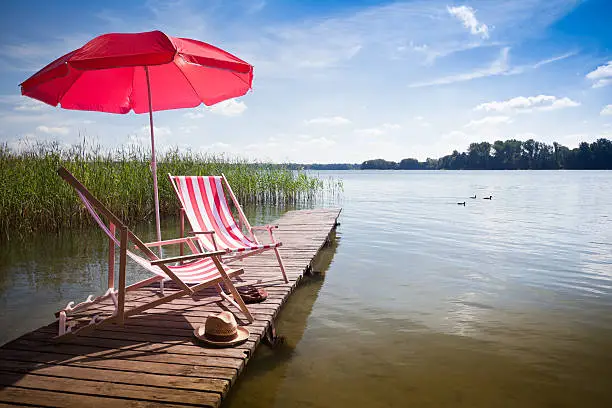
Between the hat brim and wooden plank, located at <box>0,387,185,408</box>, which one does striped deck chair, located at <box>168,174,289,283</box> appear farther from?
wooden plank, located at <box>0,387,185,408</box>

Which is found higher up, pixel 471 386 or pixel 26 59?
pixel 26 59

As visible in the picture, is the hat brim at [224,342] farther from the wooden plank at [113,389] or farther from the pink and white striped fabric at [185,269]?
the wooden plank at [113,389]

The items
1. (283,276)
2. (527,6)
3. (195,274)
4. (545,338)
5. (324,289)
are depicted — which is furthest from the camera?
(527,6)

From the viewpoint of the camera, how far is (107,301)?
139 inches

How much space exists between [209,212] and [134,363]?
213 cm

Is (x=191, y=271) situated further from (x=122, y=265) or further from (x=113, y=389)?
(x=113, y=389)

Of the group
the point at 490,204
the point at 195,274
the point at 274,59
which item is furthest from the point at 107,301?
the point at 490,204

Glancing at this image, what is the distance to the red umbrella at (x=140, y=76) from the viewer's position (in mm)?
2699

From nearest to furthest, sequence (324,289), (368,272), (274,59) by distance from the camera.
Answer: (324,289) → (368,272) → (274,59)

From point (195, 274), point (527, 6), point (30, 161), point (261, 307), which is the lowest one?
point (261, 307)

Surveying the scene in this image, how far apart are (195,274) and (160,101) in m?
2.11

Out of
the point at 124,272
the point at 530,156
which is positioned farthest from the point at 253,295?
the point at 530,156

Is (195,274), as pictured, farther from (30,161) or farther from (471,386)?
(30,161)

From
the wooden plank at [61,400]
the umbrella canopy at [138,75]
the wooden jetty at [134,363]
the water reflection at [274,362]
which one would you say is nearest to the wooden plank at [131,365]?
the wooden jetty at [134,363]
